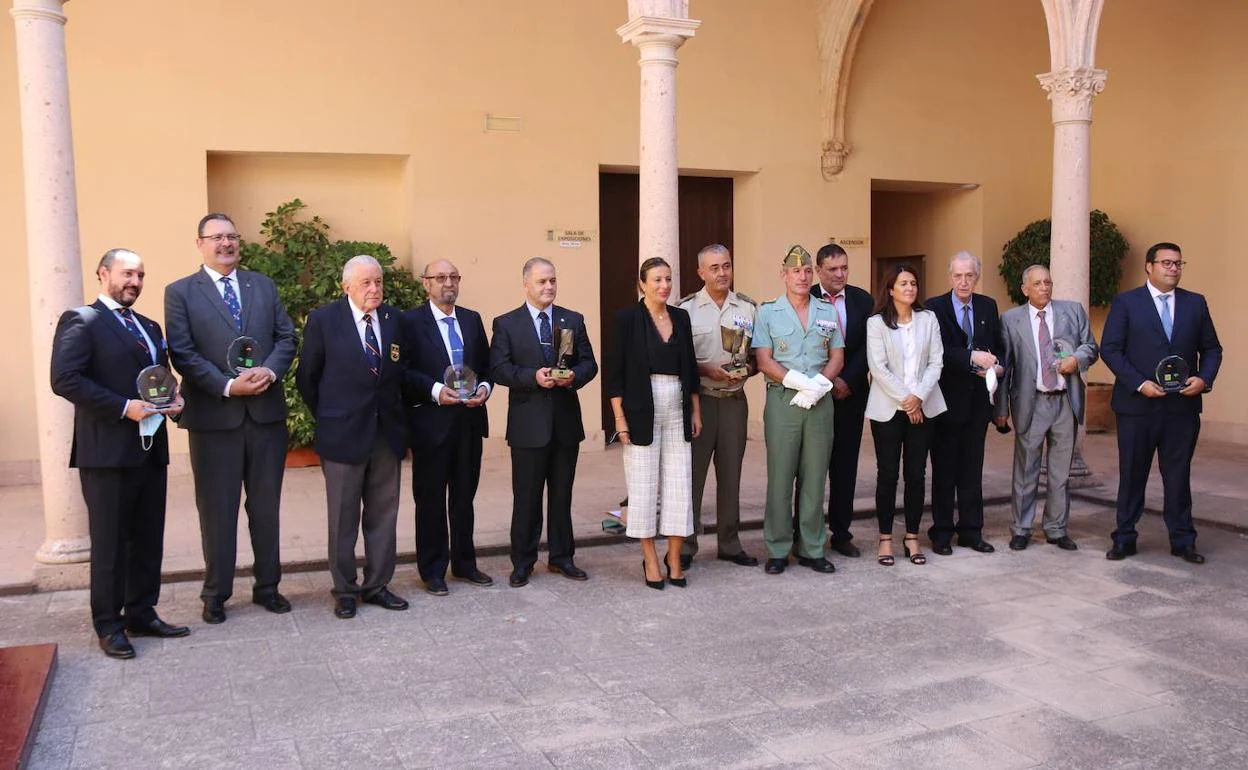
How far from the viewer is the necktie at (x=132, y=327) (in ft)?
16.0

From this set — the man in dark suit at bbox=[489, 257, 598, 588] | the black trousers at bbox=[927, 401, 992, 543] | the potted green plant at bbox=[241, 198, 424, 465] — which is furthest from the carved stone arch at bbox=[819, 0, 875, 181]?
the man in dark suit at bbox=[489, 257, 598, 588]

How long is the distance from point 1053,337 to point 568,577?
3113 millimetres

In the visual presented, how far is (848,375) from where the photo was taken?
250 inches

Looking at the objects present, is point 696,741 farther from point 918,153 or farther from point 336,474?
point 918,153

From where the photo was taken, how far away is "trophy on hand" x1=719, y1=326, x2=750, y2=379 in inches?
236

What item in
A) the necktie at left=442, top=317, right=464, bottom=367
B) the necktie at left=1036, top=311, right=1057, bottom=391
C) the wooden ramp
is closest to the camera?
the wooden ramp

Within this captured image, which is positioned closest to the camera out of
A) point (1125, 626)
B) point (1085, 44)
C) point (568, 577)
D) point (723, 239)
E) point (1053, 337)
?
point (1125, 626)

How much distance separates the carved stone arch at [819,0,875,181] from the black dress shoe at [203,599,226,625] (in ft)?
25.7

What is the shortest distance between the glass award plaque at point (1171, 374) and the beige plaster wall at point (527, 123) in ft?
17.4

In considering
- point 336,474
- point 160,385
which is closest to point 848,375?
point 336,474

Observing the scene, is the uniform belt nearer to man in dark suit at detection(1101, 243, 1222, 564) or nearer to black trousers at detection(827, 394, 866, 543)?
black trousers at detection(827, 394, 866, 543)

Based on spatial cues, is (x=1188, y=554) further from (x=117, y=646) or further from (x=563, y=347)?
(x=117, y=646)

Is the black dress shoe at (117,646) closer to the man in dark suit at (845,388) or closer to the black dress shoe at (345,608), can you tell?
the black dress shoe at (345,608)

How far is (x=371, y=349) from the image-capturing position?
5387 mm
